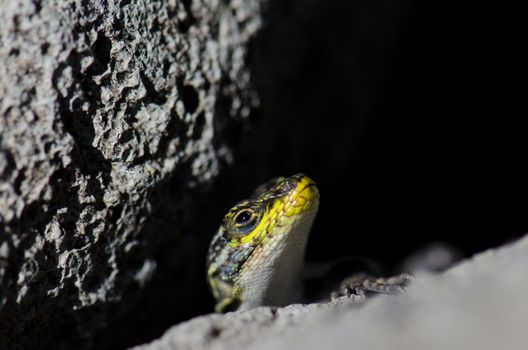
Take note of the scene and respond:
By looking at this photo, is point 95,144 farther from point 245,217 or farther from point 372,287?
point 372,287

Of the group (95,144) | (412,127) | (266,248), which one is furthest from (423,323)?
(412,127)

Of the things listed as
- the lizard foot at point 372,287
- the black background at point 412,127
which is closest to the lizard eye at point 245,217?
the lizard foot at point 372,287

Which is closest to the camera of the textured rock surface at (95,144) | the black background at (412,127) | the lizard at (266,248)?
the textured rock surface at (95,144)

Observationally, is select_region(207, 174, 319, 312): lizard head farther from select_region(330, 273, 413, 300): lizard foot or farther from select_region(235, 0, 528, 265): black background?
select_region(235, 0, 528, 265): black background

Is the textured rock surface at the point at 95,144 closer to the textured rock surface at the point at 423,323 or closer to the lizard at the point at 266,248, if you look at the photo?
the lizard at the point at 266,248

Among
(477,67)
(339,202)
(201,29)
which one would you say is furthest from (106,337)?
(477,67)

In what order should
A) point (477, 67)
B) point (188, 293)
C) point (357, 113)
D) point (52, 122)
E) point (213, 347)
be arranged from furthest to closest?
1. point (477, 67)
2. point (357, 113)
3. point (188, 293)
4. point (52, 122)
5. point (213, 347)

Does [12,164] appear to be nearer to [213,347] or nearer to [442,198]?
[213,347]
